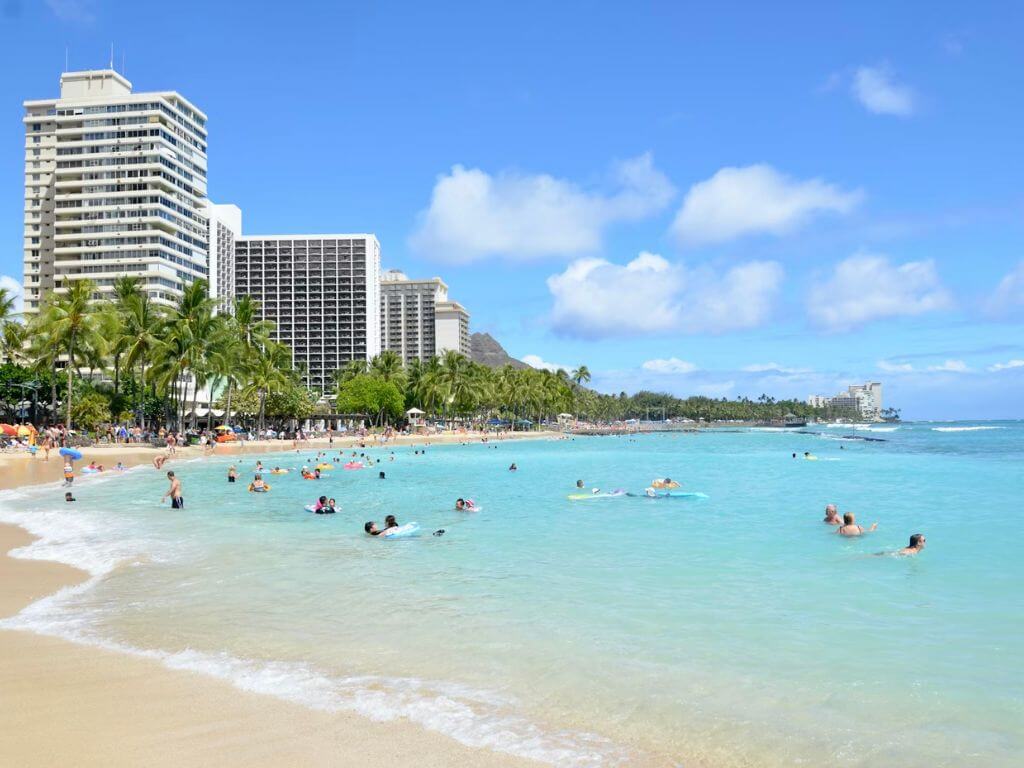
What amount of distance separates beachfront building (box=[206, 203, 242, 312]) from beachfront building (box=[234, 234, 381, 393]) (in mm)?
10762

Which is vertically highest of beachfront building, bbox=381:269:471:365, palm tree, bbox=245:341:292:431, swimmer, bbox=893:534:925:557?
beachfront building, bbox=381:269:471:365

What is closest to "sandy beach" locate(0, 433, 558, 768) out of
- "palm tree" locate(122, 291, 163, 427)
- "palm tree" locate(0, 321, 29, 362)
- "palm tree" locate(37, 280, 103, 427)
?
"palm tree" locate(37, 280, 103, 427)

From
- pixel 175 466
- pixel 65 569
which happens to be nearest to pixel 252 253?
pixel 175 466

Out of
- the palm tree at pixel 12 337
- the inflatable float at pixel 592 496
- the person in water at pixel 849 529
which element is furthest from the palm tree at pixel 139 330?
the person in water at pixel 849 529

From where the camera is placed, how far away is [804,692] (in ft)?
21.6

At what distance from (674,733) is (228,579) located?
793cm

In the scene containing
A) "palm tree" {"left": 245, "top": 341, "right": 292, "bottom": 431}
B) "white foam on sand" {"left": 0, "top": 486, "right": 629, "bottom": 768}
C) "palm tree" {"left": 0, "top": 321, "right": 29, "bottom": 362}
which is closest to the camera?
"white foam on sand" {"left": 0, "top": 486, "right": 629, "bottom": 768}

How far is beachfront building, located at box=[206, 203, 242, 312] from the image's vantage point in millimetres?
124200

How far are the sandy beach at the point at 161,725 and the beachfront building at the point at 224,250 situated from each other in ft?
399

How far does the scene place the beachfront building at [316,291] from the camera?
151m

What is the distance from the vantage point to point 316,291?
151375 mm

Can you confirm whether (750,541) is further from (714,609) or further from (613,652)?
(613,652)

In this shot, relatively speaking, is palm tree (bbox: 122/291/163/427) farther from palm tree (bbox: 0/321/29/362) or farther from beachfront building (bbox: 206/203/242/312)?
beachfront building (bbox: 206/203/242/312)

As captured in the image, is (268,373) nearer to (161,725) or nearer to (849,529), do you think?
(849,529)
